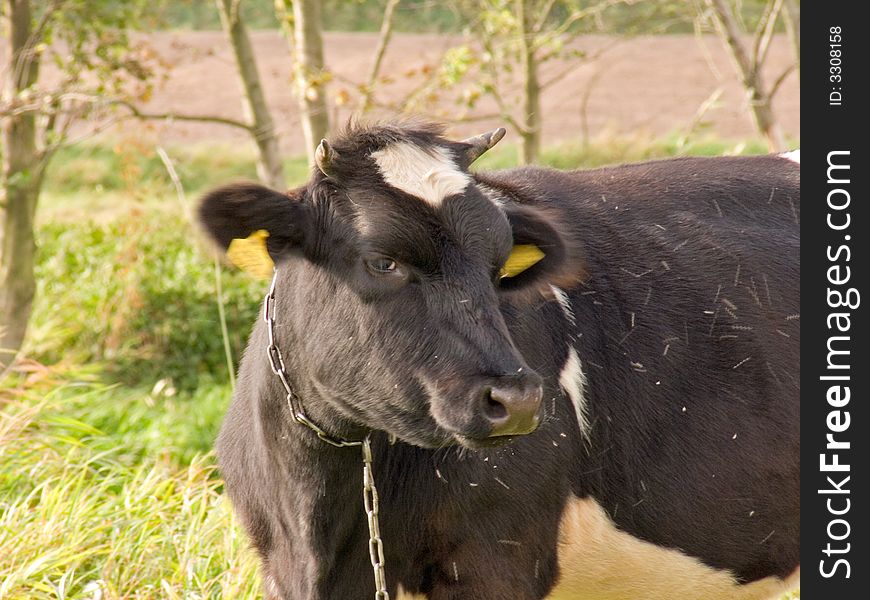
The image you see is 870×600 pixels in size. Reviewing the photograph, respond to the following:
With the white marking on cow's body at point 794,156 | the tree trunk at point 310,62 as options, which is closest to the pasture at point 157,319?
the tree trunk at point 310,62

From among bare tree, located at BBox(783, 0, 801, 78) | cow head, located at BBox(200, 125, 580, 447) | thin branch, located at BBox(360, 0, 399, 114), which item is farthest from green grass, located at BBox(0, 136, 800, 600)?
bare tree, located at BBox(783, 0, 801, 78)

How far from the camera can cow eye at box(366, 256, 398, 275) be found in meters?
3.35

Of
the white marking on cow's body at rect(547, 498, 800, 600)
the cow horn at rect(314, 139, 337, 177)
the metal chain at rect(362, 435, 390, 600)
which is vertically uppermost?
the cow horn at rect(314, 139, 337, 177)

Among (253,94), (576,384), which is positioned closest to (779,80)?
(253,94)

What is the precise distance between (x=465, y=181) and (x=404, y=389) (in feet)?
2.23

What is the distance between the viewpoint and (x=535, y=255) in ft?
12.4

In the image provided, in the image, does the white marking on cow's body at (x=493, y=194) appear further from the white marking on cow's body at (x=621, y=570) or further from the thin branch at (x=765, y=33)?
the thin branch at (x=765, y=33)

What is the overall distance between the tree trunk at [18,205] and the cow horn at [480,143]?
606 cm

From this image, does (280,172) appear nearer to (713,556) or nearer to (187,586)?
(187,586)

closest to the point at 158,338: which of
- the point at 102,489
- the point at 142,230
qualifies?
the point at 142,230

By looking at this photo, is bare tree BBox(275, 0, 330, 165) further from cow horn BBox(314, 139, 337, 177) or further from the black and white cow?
cow horn BBox(314, 139, 337, 177)

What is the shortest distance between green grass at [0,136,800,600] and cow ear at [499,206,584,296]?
3.25 feet

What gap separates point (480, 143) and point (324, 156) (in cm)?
59
